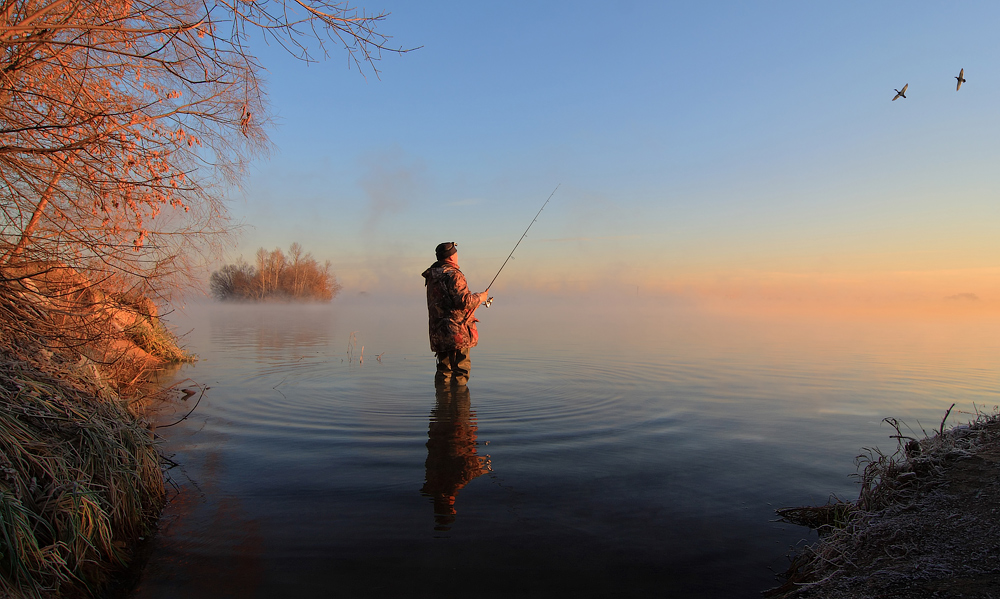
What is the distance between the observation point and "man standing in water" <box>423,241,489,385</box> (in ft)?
29.2

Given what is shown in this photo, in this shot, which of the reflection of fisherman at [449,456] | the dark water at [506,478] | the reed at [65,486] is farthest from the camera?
the reflection of fisherman at [449,456]

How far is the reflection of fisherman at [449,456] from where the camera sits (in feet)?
15.1

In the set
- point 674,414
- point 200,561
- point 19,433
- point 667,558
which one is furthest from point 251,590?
point 674,414

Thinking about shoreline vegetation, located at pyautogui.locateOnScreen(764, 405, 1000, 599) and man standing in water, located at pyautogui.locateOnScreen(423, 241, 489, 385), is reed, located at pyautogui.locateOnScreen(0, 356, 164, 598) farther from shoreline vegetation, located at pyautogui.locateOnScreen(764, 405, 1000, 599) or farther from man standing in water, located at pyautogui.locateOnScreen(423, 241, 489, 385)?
man standing in water, located at pyautogui.locateOnScreen(423, 241, 489, 385)

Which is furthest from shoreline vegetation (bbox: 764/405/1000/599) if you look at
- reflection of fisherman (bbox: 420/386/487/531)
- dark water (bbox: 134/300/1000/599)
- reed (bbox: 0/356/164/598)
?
reed (bbox: 0/356/164/598)

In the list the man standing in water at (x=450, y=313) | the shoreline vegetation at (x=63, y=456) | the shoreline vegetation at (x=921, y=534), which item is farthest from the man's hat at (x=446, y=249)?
the shoreline vegetation at (x=921, y=534)

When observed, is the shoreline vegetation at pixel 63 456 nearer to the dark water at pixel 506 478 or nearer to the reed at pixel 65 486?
the reed at pixel 65 486

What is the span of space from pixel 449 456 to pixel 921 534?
4030mm

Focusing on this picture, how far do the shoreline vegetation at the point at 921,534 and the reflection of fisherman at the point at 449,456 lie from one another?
2.41 metres

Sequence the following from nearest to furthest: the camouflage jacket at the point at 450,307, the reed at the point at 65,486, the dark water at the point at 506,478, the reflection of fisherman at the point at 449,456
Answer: the reed at the point at 65,486 → the dark water at the point at 506,478 → the reflection of fisherman at the point at 449,456 → the camouflage jacket at the point at 450,307

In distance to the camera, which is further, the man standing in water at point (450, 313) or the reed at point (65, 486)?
the man standing in water at point (450, 313)

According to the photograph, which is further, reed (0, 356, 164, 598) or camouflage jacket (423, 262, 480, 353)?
camouflage jacket (423, 262, 480, 353)

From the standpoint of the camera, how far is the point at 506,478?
17.0 feet

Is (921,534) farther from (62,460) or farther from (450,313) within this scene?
(450,313)
